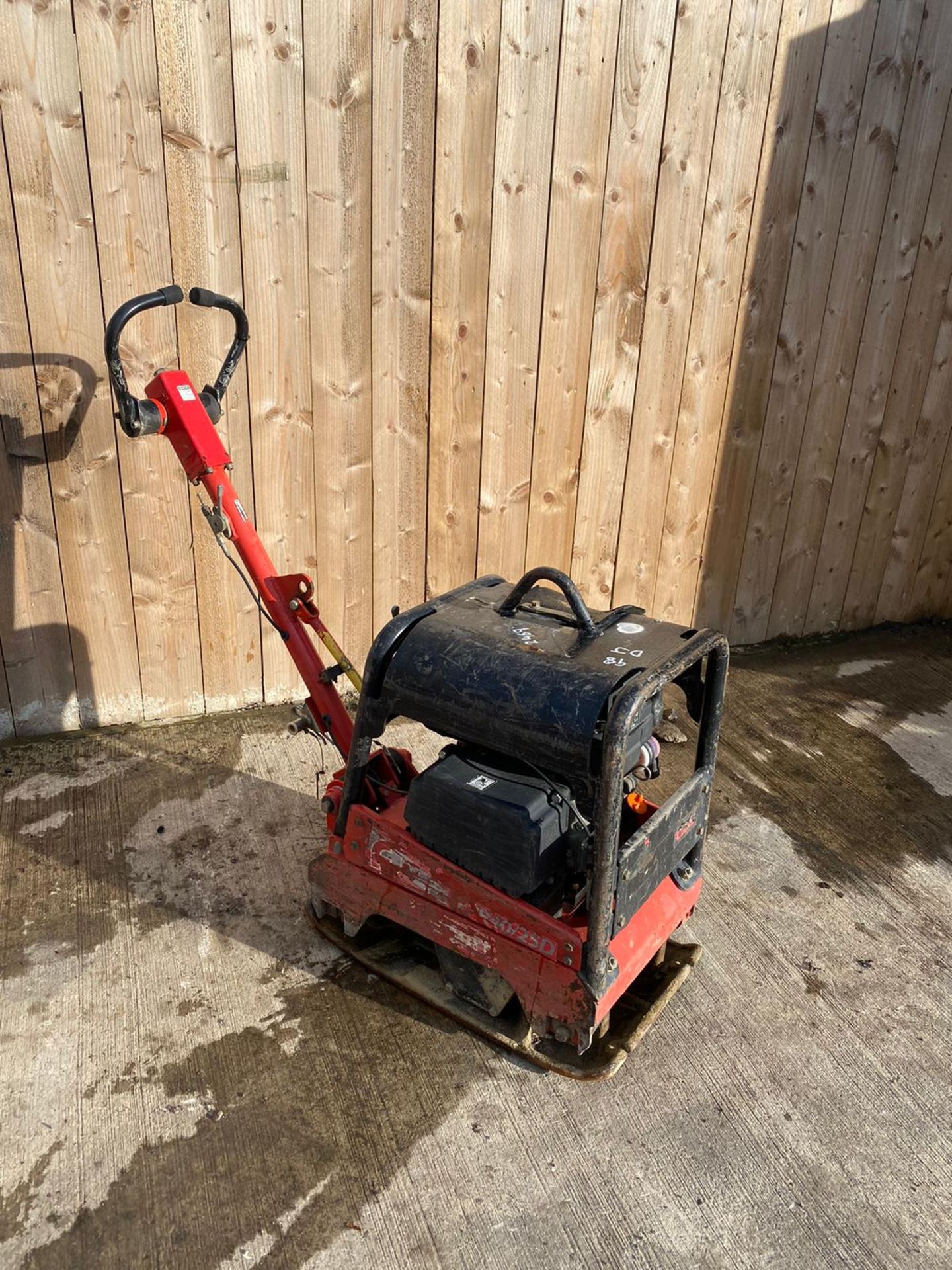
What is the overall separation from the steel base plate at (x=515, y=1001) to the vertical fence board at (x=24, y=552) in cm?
149

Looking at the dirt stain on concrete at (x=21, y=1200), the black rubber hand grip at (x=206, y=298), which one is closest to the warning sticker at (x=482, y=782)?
the dirt stain on concrete at (x=21, y=1200)

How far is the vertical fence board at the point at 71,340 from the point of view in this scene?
9.07 ft

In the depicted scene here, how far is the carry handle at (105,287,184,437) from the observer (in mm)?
2416

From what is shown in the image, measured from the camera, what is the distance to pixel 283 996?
2453mm

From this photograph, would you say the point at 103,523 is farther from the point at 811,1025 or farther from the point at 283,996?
the point at 811,1025

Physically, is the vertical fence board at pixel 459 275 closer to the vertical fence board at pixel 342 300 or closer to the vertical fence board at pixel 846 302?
the vertical fence board at pixel 342 300

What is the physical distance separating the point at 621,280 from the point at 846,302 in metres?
1.18

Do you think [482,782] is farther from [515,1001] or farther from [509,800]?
[515,1001]

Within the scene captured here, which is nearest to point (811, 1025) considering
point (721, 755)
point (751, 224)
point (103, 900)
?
point (721, 755)

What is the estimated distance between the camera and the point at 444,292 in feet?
11.3

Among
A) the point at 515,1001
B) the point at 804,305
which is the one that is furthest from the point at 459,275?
the point at 515,1001

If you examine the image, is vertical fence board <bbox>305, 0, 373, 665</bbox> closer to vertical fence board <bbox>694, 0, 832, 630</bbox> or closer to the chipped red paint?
the chipped red paint

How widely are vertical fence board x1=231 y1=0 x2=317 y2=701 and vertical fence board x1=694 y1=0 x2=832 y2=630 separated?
1.86 meters

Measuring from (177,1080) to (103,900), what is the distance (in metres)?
0.73
